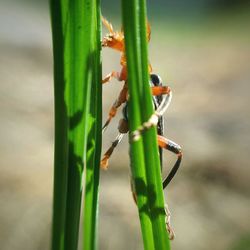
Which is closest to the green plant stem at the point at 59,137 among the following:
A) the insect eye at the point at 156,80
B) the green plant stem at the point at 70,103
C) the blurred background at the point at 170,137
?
the green plant stem at the point at 70,103

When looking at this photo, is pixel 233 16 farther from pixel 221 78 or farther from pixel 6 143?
pixel 6 143

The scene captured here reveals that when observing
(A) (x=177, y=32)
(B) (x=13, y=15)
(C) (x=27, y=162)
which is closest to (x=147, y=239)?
(C) (x=27, y=162)

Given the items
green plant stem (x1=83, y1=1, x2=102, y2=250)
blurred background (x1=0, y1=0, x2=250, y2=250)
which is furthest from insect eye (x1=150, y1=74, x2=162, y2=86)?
blurred background (x1=0, y1=0, x2=250, y2=250)

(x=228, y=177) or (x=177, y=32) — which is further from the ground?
(x=177, y=32)

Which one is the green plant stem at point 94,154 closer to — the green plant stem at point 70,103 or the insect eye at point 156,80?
the green plant stem at point 70,103

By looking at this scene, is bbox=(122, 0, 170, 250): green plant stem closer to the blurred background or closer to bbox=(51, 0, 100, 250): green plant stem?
bbox=(51, 0, 100, 250): green plant stem

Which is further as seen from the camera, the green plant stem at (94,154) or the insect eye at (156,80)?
the insect eye at (156,80)
